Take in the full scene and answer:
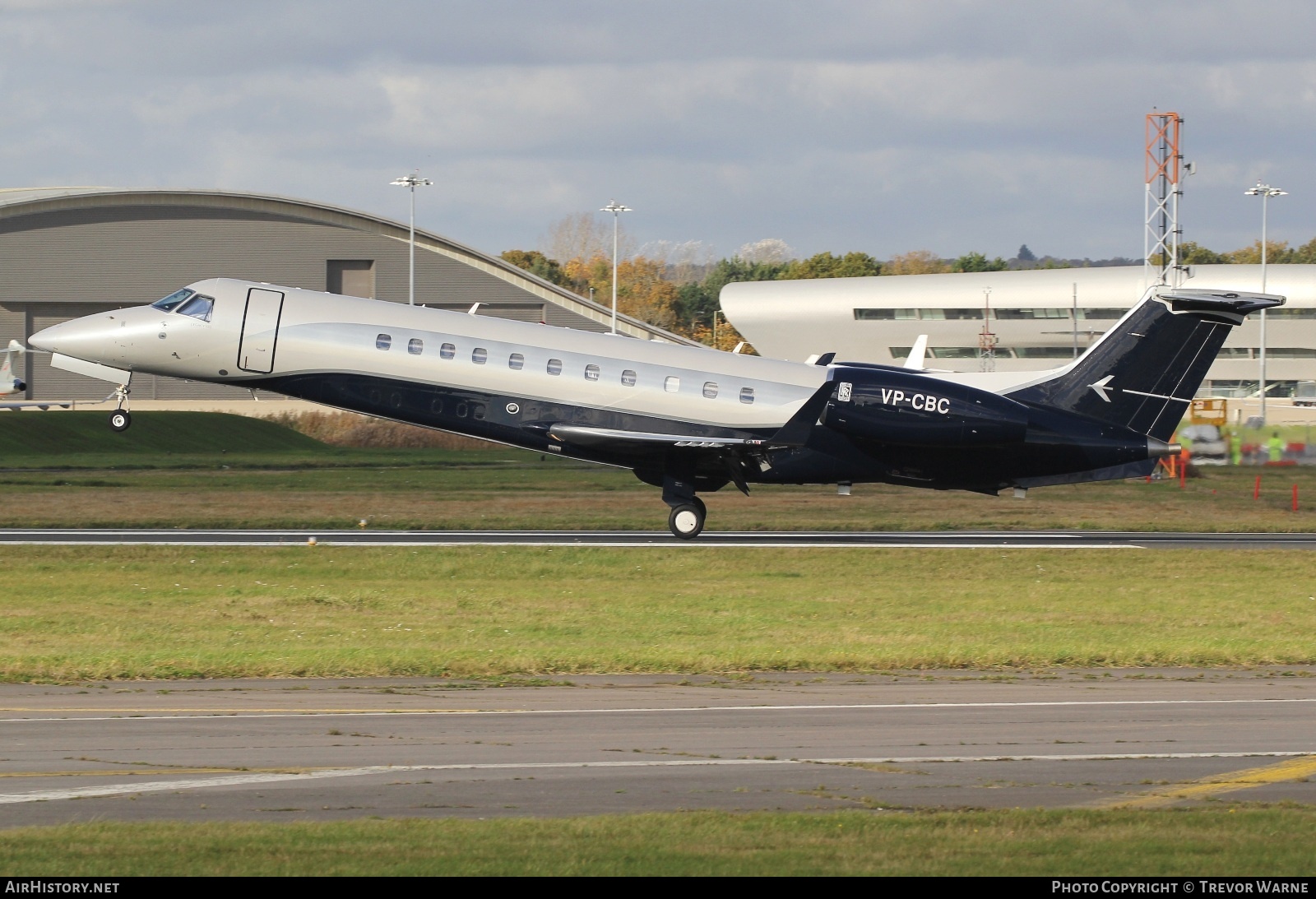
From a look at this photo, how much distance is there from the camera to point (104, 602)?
71.2 feet

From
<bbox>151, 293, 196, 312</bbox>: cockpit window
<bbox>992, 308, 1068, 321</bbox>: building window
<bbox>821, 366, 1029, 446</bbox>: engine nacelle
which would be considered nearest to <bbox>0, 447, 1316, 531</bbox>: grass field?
<bbox>821, 366, 1029, 446</bbox>: engine nacelle

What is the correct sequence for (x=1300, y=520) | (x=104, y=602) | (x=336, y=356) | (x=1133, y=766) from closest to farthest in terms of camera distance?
(x=1133, y=766) → (x=104, y=602) → (x=336, y=356) → (x=1300, y=520)

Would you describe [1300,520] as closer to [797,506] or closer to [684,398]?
[797,506]

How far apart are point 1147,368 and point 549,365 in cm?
1231

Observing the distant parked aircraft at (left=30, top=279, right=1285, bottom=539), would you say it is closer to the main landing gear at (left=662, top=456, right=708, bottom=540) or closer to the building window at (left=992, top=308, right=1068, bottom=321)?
the main landing gear at (left=662, top=456, right=708, bottom=540)

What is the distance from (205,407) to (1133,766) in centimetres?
7126

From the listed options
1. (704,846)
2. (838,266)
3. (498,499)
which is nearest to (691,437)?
(498,499)

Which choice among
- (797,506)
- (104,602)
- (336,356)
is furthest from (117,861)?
(797,506)

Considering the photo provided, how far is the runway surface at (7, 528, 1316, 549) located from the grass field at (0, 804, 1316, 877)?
2028 cm

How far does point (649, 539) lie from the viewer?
31.7 meters

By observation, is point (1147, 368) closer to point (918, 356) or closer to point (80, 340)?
point (918, 356)

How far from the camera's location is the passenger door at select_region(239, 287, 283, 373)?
28516mm

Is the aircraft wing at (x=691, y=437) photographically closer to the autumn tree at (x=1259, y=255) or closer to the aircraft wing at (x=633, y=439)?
the aircraft wing at (x=633, y=439)

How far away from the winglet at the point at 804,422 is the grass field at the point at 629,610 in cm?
233
